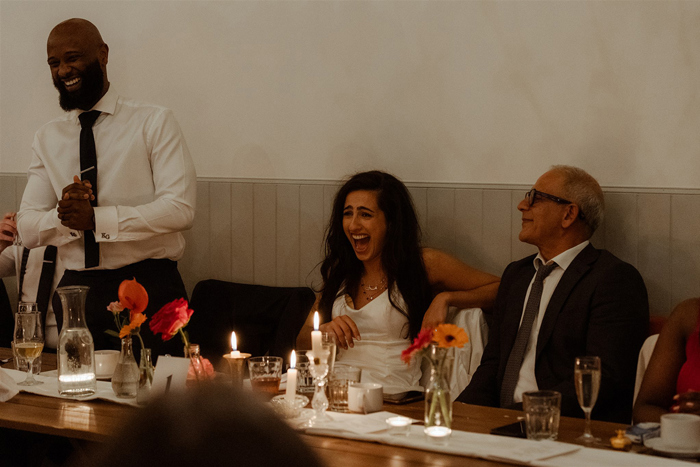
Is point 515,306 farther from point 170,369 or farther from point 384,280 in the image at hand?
point 170,369

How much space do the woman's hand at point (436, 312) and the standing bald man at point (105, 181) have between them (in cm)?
112

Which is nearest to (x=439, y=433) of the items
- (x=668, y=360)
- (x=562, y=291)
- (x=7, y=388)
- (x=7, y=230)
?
(x=668, y=360)

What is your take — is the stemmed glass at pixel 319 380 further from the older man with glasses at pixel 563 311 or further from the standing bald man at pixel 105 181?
the standing bald man at pixel 105 181

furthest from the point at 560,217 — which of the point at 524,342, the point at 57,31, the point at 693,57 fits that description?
the point at 57,31

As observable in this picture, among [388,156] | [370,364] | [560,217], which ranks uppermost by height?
[388,156]

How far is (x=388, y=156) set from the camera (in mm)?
4008

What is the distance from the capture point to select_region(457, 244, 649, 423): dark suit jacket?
2672mm

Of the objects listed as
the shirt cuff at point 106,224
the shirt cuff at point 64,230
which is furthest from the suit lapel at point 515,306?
the shirt cuff at point 64,230

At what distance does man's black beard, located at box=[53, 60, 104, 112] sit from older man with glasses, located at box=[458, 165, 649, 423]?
194 cm

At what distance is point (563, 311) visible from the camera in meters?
2.85

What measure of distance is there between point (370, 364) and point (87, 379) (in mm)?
1215

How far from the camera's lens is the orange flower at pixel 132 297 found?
2207mm

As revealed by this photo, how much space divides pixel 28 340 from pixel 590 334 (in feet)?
6.21

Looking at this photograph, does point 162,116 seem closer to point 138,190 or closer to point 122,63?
point 138,190
